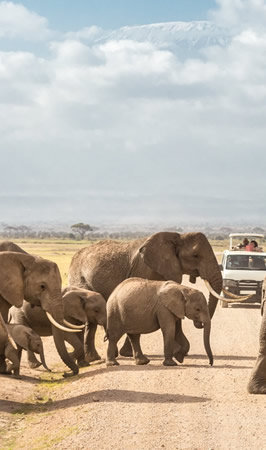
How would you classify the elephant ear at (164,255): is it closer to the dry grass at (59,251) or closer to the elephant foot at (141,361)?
the elephant foot at (141,361)

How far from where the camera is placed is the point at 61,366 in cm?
1855

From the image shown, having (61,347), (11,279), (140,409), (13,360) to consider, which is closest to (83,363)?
(61,347)

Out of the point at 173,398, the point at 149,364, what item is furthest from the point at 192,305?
the point at 173,398

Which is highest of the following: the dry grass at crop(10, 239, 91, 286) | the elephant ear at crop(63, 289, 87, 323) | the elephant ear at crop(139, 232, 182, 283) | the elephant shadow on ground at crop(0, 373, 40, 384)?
the elephant ear at crop(139, 232, 182, 283)

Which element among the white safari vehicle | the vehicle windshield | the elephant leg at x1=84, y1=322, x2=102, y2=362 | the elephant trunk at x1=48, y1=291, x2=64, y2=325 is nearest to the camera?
the elephant trunk at x1=48, y1=291, x2=64, y2=325

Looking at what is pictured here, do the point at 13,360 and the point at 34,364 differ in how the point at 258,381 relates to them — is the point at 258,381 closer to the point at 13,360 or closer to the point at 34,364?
the point at 13,360

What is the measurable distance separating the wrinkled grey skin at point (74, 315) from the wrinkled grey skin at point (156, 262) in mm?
1366

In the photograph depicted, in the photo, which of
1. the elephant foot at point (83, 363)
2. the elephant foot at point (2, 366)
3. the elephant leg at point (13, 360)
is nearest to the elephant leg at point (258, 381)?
the elephant leg at point (13, 360)

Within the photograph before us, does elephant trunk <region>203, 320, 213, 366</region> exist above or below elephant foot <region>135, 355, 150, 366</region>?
above

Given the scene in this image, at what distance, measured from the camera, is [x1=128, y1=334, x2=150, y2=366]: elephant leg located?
17.2 metres

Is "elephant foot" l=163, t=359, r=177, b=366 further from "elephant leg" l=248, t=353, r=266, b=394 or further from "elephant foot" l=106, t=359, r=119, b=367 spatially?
"elephant leg" l=248, t=353, r=266, b=394

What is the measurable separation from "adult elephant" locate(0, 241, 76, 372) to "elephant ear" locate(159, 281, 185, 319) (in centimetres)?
216

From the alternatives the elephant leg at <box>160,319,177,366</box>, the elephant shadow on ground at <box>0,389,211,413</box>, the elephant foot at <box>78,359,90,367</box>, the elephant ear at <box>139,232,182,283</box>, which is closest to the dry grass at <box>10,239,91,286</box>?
the elephant ear at <box>139,232,182,283</box>

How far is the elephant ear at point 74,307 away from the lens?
709 inches
